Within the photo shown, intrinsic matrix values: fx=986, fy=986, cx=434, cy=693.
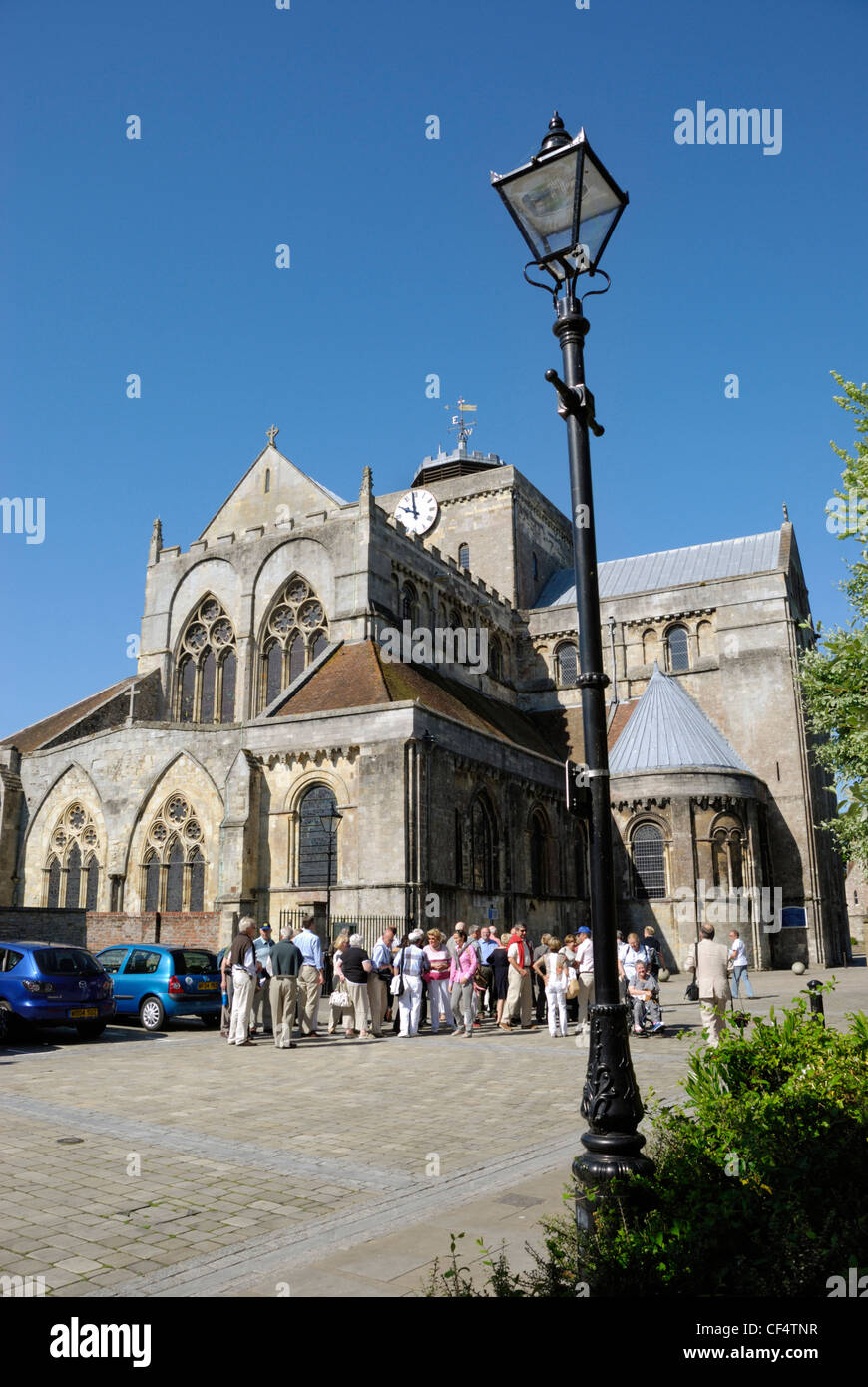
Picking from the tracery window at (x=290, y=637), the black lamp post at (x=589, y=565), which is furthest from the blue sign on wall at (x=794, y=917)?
the black lamp post at (x=589, y=565)

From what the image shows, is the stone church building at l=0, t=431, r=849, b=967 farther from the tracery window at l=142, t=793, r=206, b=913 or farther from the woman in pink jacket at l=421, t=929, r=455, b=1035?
the woman in pink jacket at l=421, t=929, r=455, b=1035

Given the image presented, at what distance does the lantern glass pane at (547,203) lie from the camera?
6406 mm

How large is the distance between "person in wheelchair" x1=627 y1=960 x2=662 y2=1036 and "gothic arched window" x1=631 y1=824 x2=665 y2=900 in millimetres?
19208

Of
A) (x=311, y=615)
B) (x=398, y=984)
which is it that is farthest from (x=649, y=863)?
(x=398, y=984)

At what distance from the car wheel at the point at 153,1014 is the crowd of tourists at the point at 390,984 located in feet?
5.92

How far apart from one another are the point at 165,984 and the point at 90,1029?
209 cm

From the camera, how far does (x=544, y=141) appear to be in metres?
6.67

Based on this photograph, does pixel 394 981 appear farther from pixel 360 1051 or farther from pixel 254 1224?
pixel 254 1224

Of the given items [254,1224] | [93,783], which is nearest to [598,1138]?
[254,1224]

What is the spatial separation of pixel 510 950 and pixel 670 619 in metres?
27.9

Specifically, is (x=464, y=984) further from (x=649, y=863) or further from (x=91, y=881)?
(x=649, y=863)

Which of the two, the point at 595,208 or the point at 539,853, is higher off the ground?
the point at 595,208

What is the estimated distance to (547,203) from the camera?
6613mm
